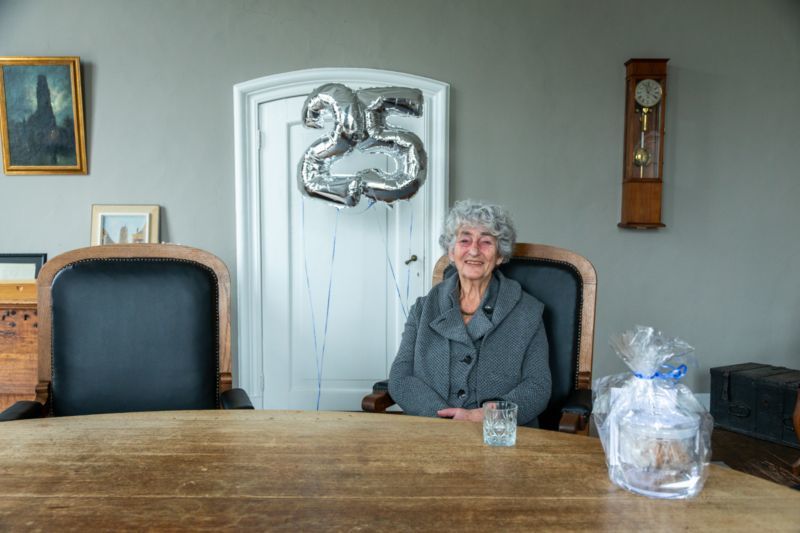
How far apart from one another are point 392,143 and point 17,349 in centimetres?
196

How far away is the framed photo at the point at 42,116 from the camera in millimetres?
3785

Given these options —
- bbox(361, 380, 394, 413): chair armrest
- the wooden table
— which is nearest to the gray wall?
bbox(361, 380, 394, 413): chair armrest

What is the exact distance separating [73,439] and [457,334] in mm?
1108

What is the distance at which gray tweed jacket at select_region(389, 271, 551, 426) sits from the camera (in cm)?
199

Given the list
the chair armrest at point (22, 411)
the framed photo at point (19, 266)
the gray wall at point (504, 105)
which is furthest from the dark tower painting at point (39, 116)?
the chair armrest at point (22, 411)

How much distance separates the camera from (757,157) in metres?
3.97

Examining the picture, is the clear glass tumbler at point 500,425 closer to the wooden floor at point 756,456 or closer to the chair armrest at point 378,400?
the chair armrest at point 378,400

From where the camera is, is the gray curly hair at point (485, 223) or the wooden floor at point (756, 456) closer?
the gray curly hair at point (485, 223)

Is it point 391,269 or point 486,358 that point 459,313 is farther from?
point 391,269

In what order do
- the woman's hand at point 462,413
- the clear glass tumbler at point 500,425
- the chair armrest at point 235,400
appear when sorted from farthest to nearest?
the woman's hand at point 462,413
the chair armrest at point 235,400
the clear glass tumbler at point 500,425

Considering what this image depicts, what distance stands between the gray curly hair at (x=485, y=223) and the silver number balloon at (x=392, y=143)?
100cm


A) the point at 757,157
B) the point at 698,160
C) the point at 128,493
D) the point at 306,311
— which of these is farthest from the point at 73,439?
the point at 757,157

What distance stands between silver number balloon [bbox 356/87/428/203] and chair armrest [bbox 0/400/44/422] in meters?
1.89

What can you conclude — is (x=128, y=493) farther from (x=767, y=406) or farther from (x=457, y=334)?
(x=767, y=406)
